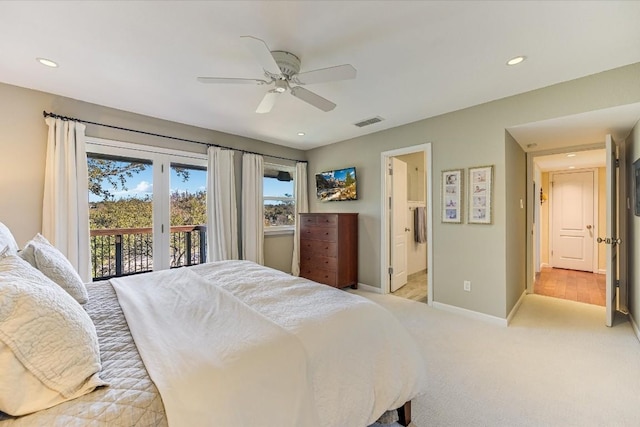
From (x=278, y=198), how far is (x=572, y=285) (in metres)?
5.17

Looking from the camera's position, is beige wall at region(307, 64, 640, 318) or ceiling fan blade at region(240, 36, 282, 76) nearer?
ceiling fan blade at region(240, 36, 282, 76)

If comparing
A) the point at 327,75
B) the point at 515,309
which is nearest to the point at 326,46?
the point at 327,75

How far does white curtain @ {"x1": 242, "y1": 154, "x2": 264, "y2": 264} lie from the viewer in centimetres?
426

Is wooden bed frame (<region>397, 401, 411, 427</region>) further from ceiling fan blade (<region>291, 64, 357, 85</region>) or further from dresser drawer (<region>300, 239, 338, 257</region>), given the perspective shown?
dresser drawer (<region>300, 239, 338, 257</region>)

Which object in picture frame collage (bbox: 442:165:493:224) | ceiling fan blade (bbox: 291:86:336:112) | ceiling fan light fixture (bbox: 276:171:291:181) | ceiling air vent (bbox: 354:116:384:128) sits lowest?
picture frame collage (bbox: 442:165:493:224)

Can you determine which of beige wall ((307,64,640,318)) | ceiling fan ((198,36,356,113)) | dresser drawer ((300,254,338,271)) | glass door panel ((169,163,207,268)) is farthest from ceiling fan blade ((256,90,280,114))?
dresser drawer ((300,254,338,271))

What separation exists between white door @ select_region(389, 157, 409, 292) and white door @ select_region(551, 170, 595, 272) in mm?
3689

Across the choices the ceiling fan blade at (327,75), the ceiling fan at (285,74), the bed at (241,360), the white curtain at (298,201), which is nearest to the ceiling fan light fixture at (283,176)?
the white curtain at (298,201)

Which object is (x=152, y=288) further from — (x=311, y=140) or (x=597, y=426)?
(x=311, y=140)

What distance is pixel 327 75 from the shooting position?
1.91 m

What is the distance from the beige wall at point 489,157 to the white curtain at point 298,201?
5.98 feet

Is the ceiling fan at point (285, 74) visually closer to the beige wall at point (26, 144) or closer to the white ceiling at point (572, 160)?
the beige wall at point (26, 144)

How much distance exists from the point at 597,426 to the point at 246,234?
396cm

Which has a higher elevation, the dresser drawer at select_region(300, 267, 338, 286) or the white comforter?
the white comforter
